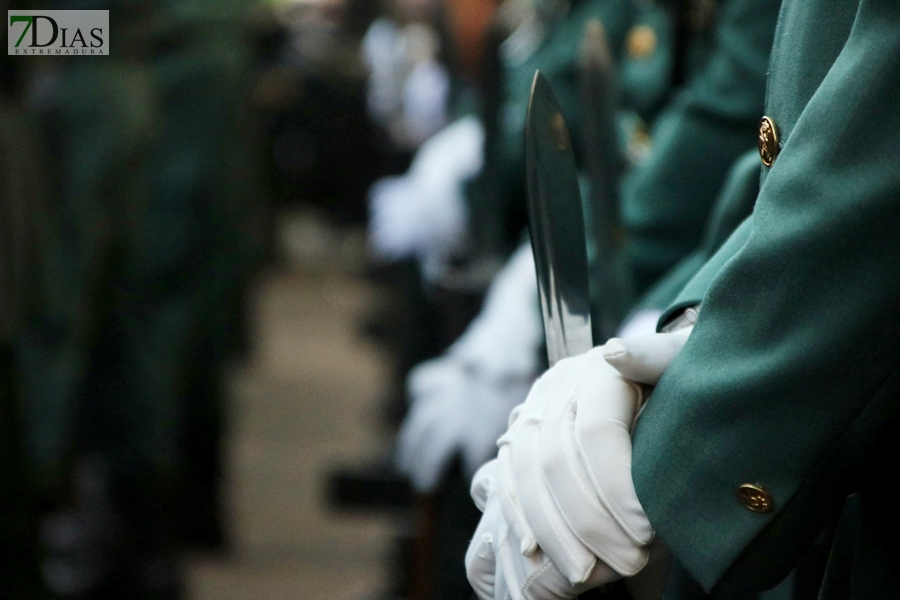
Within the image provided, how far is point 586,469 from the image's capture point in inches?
32.5

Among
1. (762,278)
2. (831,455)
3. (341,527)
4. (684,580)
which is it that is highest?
(762,278)

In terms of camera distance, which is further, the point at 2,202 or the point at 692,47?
the point at 2,202

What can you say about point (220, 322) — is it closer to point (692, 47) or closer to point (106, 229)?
point (106, 229)

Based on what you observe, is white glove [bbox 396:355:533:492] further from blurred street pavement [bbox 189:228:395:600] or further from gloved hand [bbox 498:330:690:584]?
blurred street pavement [bbox 189:228:395:600]

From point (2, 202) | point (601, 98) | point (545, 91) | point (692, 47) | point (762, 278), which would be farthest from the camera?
point (2, 202)

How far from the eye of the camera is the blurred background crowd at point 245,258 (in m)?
1.73

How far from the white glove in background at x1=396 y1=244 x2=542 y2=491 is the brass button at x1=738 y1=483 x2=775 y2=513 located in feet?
3.18

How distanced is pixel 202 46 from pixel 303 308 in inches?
145

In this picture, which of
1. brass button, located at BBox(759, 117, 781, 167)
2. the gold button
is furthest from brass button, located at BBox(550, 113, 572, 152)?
the gold button

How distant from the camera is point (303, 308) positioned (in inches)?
279

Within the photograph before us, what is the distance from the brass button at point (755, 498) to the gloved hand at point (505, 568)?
0.11 meters

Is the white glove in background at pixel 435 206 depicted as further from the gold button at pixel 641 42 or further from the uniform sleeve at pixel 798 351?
the uniform sleeve at pixel 798 351

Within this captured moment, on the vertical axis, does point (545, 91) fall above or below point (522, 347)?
above

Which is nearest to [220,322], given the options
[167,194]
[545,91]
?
[167,194]
